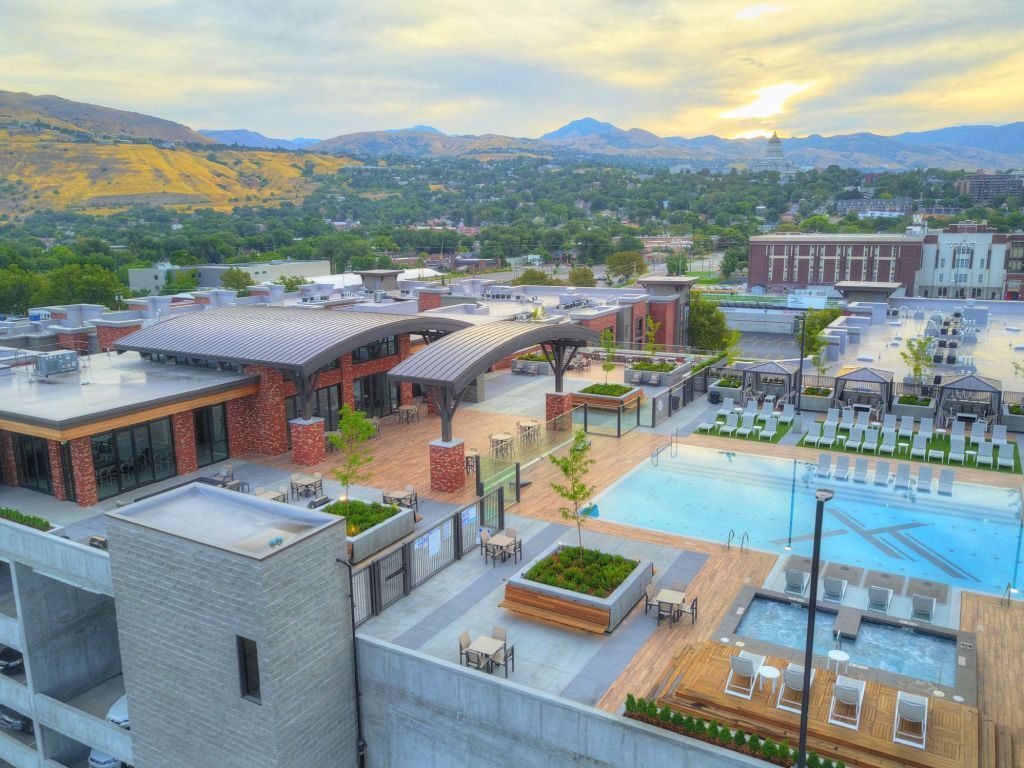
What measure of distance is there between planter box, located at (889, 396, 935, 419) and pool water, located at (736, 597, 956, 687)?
17087 mm

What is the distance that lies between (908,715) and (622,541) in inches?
324

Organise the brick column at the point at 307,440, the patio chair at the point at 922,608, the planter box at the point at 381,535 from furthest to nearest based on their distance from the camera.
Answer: the brick column at the point at 307,440 → the planter box at the point at 381,535 → the patio chair at the point at 922,608

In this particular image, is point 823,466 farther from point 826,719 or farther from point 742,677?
point 826,719

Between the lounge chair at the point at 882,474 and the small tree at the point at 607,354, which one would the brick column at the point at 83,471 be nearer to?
the lounge chair at the point at 882,474

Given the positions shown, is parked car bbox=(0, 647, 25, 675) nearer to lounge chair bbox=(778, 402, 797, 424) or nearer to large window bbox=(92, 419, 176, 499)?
large window bbox=(92, 419, 176, 499)

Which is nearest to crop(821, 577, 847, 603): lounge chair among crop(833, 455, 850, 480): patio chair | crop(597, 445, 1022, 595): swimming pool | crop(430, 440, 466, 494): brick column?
crop(597, 445, 1022, 595): swimming pool

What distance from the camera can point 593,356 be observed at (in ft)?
131

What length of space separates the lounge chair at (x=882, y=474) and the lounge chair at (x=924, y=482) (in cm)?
78

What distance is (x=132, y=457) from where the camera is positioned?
21.2 meters

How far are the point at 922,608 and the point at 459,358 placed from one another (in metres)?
13.4

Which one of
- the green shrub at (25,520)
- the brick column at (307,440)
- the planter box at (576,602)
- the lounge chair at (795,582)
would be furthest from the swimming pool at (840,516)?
the green shrub at (25,520)

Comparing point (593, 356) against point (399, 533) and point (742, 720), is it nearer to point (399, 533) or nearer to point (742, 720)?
point (399, 533)

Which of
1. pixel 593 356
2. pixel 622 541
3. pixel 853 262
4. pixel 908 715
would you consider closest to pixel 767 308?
pixel 853 262

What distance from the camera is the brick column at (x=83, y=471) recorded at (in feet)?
64.4
